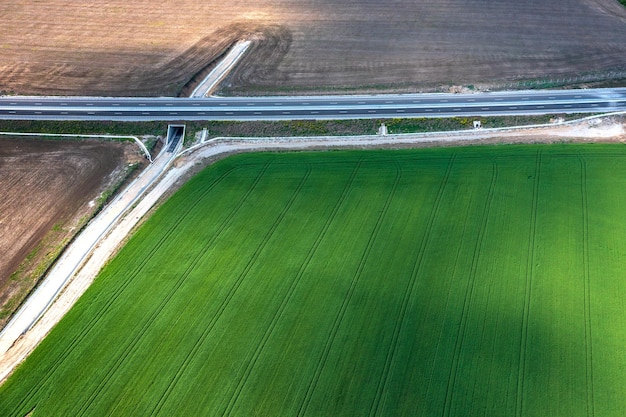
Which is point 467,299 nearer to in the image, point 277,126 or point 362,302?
point 362,302

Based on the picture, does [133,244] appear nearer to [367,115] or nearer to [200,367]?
[200,367]

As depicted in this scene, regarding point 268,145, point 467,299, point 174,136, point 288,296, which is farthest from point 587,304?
point 174,136

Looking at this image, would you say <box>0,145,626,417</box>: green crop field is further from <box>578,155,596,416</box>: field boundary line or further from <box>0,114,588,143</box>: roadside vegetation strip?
<box>0,114,588,143</box>: roadside vegetation strip

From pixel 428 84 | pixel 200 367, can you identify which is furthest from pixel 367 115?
pixel 200 367

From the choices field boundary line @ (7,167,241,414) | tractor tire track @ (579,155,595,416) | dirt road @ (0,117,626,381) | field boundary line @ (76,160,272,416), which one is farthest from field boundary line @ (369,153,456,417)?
field boundary line @ (7,167,241,414)

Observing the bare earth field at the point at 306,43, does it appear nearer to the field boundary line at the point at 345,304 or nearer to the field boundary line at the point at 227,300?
the field boundary line at the point at 227,300

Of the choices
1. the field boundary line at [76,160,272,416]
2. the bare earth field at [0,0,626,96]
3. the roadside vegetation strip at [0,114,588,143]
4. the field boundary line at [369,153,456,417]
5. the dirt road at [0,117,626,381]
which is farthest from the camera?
the bare earth field at [0,0,626,96]
